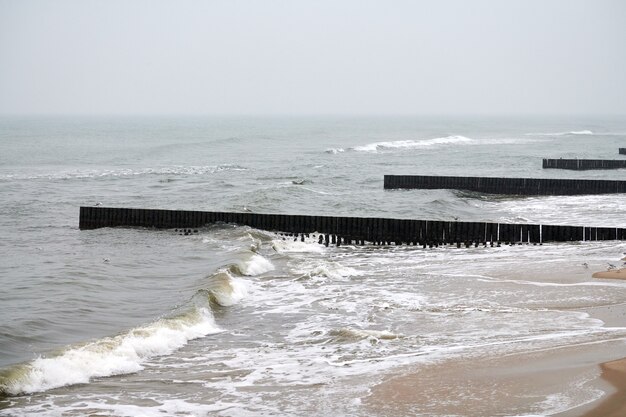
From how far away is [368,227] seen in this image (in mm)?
30422

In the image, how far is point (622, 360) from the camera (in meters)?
13.4

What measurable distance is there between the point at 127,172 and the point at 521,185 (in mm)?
30930

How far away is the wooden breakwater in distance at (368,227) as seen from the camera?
29.0 meters

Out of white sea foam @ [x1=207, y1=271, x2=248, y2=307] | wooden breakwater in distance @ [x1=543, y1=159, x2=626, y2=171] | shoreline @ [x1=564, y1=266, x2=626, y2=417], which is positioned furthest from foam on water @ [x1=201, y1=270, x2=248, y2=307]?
wooden breakwater in distance @ [x1=543, y1=159, x2=626, y2=171]

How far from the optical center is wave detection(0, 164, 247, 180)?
62281mm

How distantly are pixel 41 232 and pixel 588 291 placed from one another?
2154 centimetres

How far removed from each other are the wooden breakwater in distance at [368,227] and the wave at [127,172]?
2880 cm

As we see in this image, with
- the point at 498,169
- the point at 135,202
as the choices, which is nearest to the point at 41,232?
the point at 135,202

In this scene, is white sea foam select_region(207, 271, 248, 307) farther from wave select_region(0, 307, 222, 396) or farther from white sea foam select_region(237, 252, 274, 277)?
wave select_region(0, 307, 222, 396)

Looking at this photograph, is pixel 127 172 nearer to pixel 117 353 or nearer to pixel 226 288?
pixel 226 288

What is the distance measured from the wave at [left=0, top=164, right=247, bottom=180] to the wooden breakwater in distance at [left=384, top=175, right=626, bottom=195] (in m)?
19.8

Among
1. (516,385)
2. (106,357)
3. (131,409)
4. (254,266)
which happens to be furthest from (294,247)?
(131,409)

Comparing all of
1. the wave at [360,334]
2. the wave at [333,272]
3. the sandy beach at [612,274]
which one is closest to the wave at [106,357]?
the wave at [360,334]

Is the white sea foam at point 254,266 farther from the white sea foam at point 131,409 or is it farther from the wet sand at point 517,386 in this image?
the white sea foam at point 131,409
